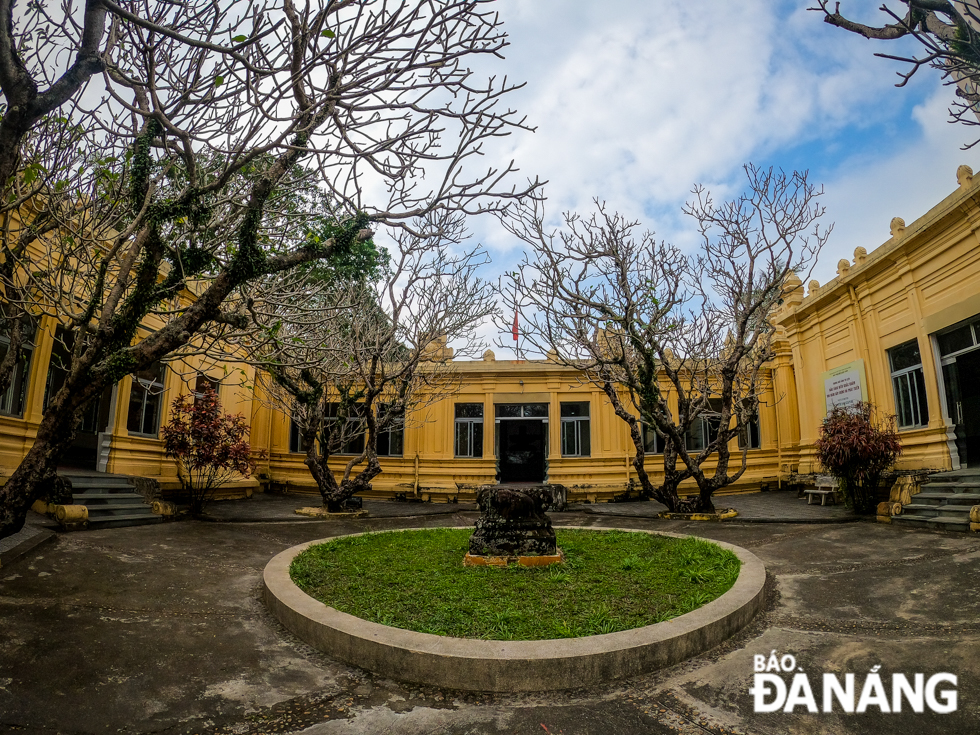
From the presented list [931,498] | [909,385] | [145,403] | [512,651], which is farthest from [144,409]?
[909,385]

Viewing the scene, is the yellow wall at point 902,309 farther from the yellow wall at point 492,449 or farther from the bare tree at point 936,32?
the bare tree at point 936,32

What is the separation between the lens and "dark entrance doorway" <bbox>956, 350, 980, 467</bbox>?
10.9 metres

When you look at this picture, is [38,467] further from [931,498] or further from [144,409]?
[931,498]

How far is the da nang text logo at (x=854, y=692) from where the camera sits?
3441mm

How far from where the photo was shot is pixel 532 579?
20.2ft

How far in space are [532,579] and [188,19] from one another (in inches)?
231

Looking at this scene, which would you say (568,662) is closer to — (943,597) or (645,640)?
(645,640)

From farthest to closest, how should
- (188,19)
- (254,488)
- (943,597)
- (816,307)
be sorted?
1. (254,488)
2. (816,307)
3. (943,597)
4. (188,19)

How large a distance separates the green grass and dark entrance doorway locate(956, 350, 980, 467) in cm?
644

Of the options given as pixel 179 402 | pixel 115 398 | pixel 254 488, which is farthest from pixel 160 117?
pixel 254 488

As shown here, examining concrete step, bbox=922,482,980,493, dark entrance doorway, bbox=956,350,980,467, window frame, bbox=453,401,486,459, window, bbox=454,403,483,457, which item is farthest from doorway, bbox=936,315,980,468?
window, bbox=454,403,483,457

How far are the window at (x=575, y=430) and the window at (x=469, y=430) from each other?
8.20 ft

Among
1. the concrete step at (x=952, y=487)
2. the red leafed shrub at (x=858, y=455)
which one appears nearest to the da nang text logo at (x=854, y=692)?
the concrete step at (x=952, y=487)

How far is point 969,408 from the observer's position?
11.6 meters
